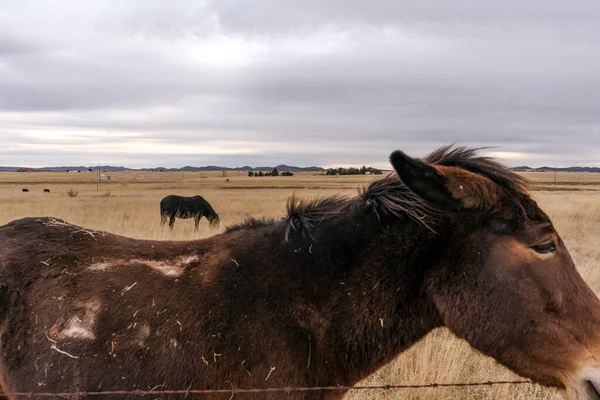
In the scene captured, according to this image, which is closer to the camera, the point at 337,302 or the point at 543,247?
the point at 543,247

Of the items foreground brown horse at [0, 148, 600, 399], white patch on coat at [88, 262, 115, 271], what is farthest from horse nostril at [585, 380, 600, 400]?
white patch on coat at [88, 262, 115, 271]

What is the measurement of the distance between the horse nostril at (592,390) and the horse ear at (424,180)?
1.07m

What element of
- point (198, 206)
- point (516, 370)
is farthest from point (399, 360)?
point (198, 206)

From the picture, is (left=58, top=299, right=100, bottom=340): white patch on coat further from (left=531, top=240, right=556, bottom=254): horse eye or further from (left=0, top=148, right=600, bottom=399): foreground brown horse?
(left=531, top=240, right=556, bottom=254): horse eye

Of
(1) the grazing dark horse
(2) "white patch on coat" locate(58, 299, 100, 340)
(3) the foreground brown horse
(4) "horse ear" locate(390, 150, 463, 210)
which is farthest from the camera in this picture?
(1) the grazing dark horse

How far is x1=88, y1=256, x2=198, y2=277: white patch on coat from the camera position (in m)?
2.87

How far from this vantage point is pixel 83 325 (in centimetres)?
266

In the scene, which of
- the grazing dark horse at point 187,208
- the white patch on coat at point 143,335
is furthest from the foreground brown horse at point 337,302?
the grazing dark horse at point 187,208

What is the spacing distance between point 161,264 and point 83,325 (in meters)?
0.54

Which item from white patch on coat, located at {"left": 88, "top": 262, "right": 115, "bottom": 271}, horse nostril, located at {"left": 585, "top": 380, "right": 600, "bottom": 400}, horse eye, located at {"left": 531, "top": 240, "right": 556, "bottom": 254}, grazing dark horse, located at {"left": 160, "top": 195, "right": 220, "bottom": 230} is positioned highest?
horse eye, located at {"left": 531, "top": 240, "right": 556, "bottom": 254}

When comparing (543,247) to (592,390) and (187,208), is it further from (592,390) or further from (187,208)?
(187,208)

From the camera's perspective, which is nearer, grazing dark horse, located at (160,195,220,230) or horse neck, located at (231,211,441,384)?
horse neck, located at (231,211,441,384)

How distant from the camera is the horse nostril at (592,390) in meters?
2.33

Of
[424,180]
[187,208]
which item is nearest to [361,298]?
[424,180]
